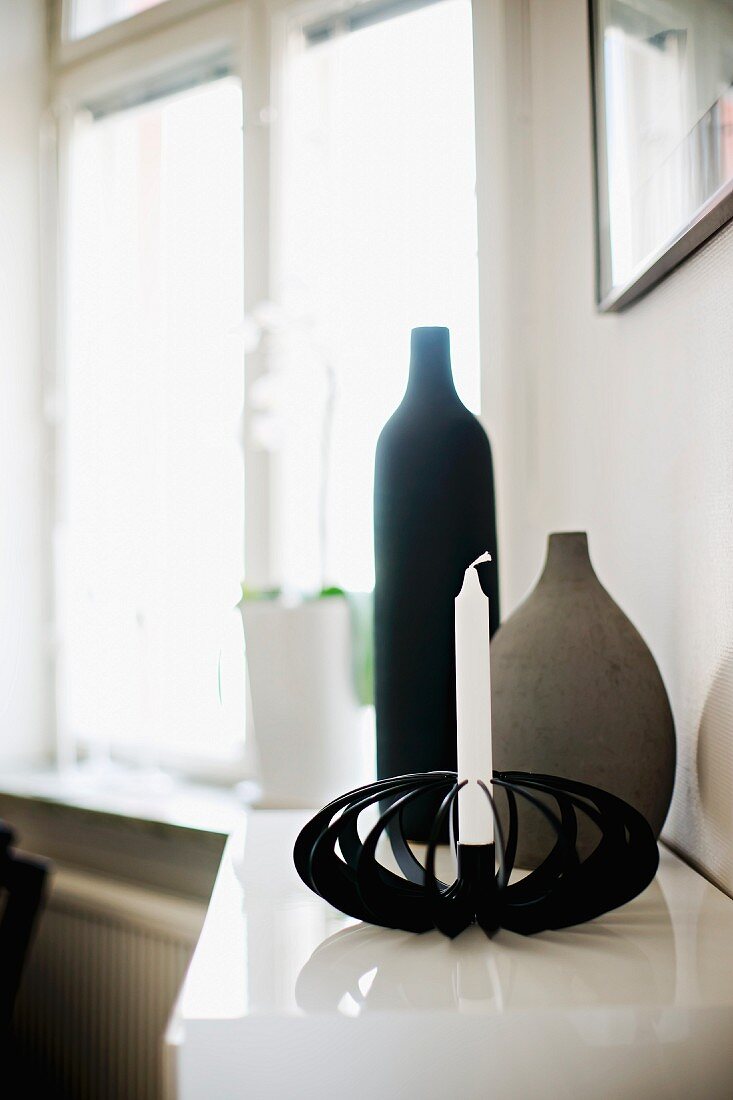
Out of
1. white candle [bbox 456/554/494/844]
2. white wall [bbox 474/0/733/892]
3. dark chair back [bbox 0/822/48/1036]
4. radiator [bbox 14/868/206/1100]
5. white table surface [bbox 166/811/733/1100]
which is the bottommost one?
radiator [bbox 14/868/206/1100]

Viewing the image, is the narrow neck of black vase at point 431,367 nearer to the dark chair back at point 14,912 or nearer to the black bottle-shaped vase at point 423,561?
the black bottle-shaped vase at point 423,561

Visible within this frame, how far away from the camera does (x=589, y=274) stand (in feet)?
3.62

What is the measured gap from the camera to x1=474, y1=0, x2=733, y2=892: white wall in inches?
27.1

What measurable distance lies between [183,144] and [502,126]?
0.73 metres

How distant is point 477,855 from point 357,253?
1.18 m

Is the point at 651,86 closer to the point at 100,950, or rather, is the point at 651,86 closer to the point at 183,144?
the point at 183,144

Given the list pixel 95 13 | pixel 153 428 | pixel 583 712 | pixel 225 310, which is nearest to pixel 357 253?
pixel 225 310

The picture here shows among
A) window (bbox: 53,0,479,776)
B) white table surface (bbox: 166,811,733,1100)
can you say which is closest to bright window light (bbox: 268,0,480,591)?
window (bbox: 53,0,479,776)

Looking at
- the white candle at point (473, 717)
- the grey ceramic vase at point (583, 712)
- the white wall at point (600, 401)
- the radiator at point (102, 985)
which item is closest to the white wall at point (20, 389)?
the radiator at point (102, 985)

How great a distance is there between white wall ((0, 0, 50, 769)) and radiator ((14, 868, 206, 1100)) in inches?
14.8

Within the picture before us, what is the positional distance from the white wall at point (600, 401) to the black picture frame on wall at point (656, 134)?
31 millimetres

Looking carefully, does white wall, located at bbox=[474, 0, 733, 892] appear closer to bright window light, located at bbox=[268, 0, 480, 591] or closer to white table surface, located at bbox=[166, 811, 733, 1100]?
bright window light, located at bbox=[268, 0, 480, 591]

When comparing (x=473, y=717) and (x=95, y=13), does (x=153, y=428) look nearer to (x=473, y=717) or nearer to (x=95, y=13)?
(x=95, y=13)

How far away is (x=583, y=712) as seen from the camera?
26.1 inches
